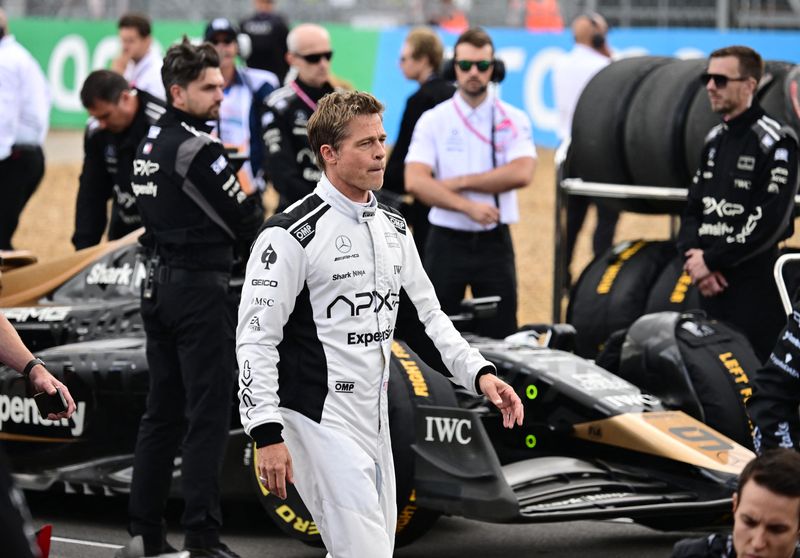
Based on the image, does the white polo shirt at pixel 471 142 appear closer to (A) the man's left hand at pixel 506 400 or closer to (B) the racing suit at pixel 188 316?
(B) the racing suit at pixel 188 316

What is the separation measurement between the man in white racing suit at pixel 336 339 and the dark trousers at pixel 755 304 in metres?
3.34

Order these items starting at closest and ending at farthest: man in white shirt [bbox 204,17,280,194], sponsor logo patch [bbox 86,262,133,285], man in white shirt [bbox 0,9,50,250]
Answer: sponsor logo patch [bbox 86,262,133,285], man in white shirt [bbox 204,17,280,194], man in white shirt [bbox 0,9,50,250]

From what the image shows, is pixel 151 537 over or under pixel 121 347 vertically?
under

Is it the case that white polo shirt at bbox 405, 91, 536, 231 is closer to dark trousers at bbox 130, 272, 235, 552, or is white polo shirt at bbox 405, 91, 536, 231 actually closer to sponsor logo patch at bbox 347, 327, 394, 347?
dark trousers at bbox 130, 272, 235, 552

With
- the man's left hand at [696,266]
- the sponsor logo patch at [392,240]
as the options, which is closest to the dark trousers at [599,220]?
the man's left hand at [696,266]

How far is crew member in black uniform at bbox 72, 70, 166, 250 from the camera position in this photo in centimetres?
838

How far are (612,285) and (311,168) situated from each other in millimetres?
1921

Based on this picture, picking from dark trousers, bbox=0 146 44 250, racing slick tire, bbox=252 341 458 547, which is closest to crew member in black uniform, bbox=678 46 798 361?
racing slick tire, bbox=252 341 458 547

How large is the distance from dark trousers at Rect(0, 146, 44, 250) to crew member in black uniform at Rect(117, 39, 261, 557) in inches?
210

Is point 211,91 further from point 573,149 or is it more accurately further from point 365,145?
point 573,149

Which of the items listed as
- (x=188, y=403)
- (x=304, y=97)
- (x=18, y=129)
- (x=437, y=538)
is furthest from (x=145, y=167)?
(x=18, y=129)

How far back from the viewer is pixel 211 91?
643 cm

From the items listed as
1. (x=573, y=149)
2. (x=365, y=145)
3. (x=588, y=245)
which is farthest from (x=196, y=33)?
(x=365, y=145)

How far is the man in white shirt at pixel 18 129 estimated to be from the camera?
11453mm
